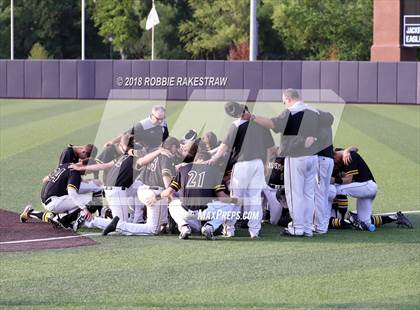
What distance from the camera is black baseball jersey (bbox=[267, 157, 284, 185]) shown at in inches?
498

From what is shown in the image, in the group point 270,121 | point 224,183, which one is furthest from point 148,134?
point 270,121

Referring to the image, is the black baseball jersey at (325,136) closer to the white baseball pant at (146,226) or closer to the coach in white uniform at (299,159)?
the coach in white uniform at (299,159)

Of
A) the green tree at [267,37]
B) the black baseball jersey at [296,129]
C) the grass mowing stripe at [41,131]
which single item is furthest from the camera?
the green tree at [267,37]

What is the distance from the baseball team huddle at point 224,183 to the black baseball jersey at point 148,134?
1 cm

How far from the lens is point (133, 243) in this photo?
11.3 m

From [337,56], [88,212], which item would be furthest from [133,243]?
[337,56]

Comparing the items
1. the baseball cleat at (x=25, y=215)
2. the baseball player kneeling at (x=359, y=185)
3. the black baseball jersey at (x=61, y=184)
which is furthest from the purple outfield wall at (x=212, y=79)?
the black baseball jersey at (x=61, y=184)

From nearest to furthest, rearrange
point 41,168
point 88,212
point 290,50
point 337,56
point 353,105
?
point 88,212
point 41,168
point 353,105
point 337,56
point 290,50

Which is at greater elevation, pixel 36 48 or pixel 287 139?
pixel 36 48

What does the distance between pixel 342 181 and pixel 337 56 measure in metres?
54.8

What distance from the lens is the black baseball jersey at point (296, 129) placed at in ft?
37.5

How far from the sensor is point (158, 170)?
1201 centimetres

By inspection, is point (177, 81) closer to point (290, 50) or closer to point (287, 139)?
point (287, 139)

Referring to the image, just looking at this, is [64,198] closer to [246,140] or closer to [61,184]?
[61,184]
